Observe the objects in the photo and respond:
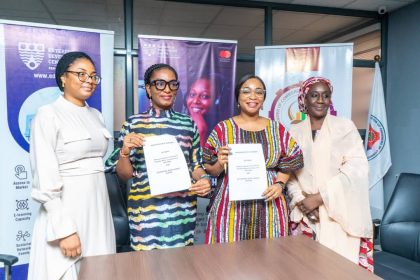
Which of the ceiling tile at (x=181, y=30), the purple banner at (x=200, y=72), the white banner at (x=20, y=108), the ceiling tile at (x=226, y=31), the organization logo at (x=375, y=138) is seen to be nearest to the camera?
the white banner at (x=20, y=108)

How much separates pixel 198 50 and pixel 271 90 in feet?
2.74

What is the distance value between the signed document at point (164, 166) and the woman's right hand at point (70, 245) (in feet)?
1.26

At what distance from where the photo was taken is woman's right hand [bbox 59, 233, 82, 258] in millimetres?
1490

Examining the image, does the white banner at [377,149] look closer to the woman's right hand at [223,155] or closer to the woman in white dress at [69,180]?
the woman's right hand at [223,155]

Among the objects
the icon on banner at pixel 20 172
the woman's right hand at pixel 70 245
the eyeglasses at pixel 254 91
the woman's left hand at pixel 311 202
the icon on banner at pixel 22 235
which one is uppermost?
the eyeglasses at pixel 254 91

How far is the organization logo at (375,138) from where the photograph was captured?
3855mm

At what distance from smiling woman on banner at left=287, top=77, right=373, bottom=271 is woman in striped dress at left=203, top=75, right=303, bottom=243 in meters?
0.19

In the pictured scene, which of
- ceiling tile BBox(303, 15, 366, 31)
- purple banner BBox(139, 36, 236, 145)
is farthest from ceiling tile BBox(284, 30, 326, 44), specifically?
purple banner BBox(139, 36, 236, 145)

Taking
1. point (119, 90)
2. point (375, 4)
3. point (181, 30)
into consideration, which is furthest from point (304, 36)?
point (119, 90)

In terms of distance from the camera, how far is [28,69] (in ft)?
8.77

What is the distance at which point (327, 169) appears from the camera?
6.50 feet

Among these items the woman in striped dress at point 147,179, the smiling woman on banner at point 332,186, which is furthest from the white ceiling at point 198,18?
the woman in striped dress at point 147,179

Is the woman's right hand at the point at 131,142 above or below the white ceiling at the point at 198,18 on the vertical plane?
below

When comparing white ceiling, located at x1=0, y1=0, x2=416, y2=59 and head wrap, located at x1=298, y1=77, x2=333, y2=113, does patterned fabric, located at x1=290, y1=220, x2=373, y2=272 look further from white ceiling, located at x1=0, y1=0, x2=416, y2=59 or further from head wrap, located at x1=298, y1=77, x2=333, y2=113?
white ceiling, located at x1=0, y1=0, x2=416, y2=59
